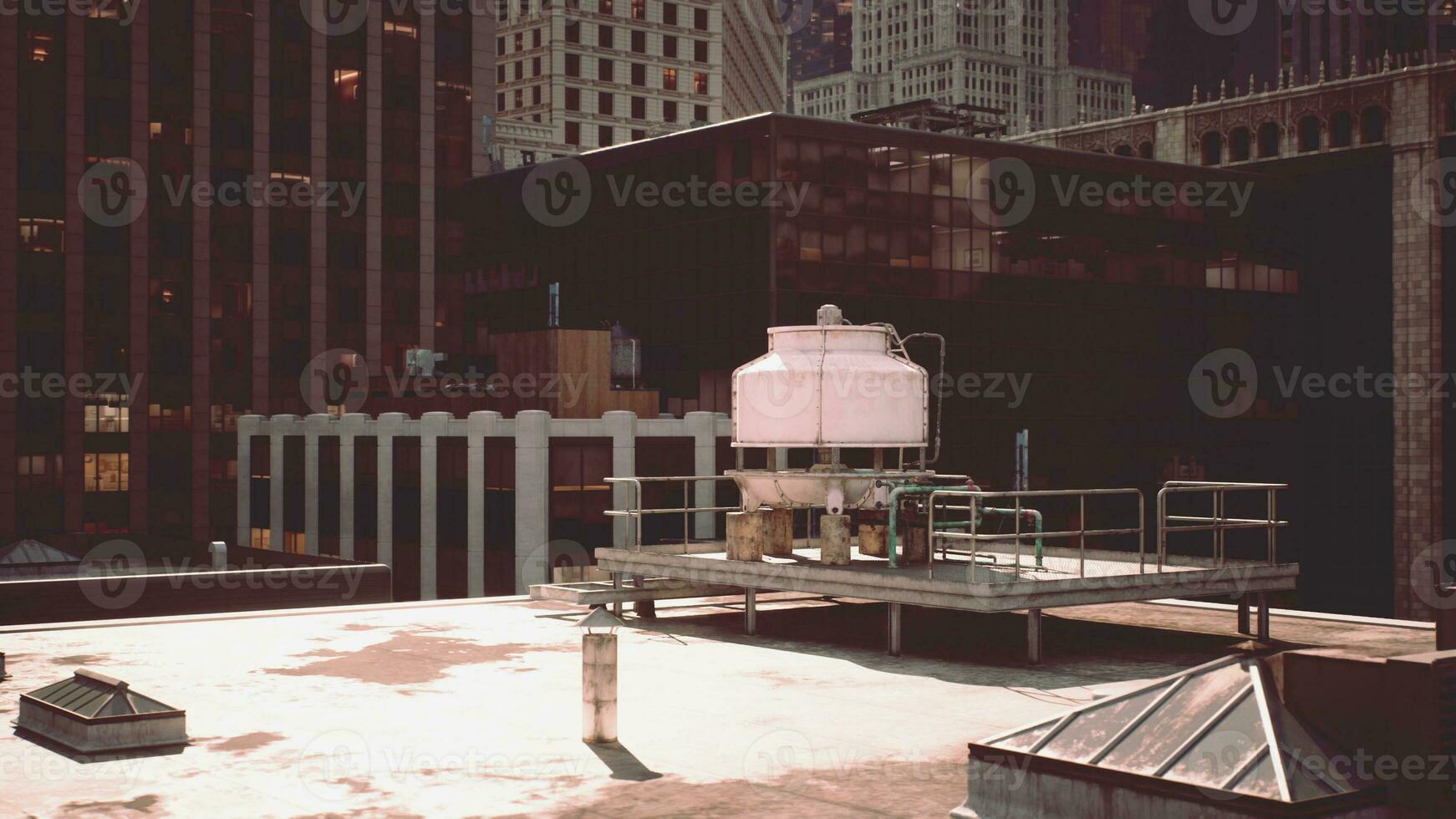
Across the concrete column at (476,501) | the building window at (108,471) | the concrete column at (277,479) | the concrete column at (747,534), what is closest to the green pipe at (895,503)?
the concrete column at (747,534)

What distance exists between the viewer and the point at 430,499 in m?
51.7

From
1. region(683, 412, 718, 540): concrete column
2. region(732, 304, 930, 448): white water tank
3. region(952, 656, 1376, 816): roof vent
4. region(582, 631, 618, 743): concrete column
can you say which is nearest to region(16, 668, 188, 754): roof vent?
region(582, 631, 618, 743): concrete column

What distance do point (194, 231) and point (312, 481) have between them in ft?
111

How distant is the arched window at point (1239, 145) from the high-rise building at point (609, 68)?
48.3 m

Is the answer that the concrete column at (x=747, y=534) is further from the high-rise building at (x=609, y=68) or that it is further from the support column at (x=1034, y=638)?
the high-rise building at (x=609, y=68)

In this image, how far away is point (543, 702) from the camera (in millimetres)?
16234

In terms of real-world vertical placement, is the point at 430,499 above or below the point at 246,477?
below

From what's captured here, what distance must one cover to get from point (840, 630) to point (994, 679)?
4.89 m

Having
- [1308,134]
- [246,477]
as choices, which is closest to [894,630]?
[246,477]

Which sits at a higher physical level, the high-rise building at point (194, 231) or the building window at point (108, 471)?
the high-rise building at point (194, 231)

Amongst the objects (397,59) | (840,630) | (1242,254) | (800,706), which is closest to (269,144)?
(397,59)

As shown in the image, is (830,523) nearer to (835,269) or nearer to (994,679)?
(994,679)

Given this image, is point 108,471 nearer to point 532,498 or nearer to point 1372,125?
point 532,498

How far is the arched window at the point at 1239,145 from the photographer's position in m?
93.6
